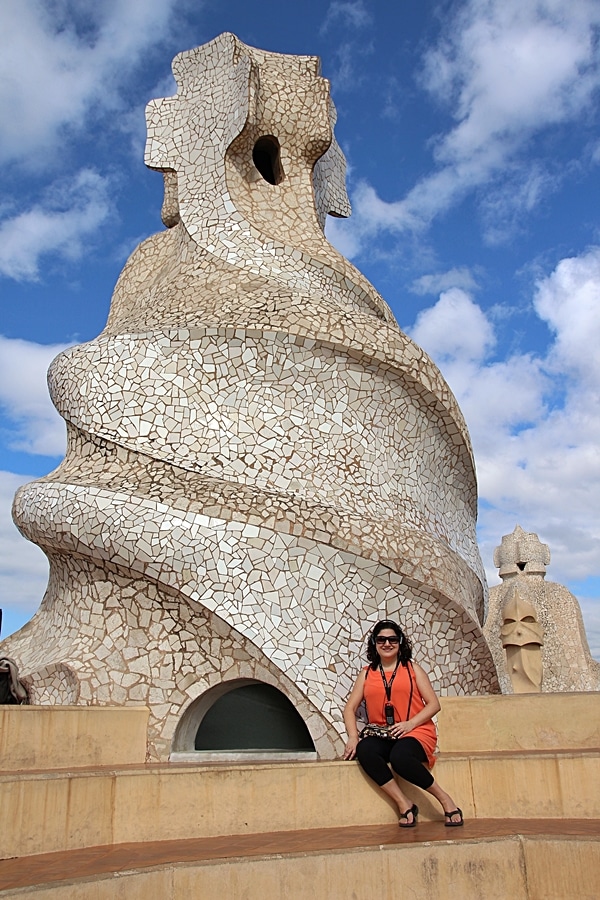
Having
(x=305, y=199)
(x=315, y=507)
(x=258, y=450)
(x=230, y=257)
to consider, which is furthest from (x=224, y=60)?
(x=315, y=507)

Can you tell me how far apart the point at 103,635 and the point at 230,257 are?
3949mm

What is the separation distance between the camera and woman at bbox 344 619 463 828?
4.43 m

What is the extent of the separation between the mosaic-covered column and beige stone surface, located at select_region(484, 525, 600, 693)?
12.1m

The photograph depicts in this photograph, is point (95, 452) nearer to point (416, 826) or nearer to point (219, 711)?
point (219, 711)

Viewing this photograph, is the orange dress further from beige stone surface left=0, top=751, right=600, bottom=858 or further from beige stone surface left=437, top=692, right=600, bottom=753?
beige stone surface left=437, top=692, right=600, bottom=753

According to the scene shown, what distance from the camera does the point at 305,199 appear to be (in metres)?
9.16

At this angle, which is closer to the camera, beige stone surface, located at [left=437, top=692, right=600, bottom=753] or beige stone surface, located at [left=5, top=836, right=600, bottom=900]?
beige stone surface, located at [left=5, top=836, right=600, bottom=900]

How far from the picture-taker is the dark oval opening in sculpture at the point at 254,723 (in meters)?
6.57

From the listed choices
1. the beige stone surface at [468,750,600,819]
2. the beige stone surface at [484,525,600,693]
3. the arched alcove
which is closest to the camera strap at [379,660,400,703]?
the beige stone surface at [468,750,600,819]

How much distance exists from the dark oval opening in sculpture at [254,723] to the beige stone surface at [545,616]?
1284 cm

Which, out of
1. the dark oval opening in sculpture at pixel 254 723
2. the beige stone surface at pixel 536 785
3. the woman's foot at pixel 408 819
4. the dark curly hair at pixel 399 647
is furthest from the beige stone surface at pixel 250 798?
the dark oval opening in sculpture at pixel 254 723

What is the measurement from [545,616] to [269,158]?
15437 mm

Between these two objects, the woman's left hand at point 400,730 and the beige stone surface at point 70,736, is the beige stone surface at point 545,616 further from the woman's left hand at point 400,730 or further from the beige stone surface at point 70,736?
the woman's left hand at point 400,730

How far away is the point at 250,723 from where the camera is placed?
6637 millimetres
